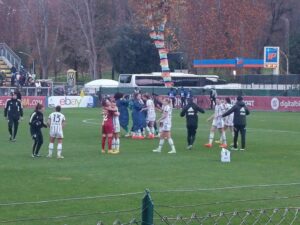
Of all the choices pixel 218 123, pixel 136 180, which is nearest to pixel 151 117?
pixel 218 123

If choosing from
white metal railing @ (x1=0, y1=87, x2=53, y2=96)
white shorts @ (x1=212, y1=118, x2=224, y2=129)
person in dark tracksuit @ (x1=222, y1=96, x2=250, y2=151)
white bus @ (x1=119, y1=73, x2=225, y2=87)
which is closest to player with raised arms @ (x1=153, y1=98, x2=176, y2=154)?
person in dark tracksuit @ (x1=222, y1=96, x2=250, y2=151)

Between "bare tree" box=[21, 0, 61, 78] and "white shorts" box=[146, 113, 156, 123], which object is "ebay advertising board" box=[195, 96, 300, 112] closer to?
"white shorts" box=[146, 113, 156, 123]

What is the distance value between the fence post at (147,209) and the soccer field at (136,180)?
162 cm

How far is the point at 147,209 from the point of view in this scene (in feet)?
24.7

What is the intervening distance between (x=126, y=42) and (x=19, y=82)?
20.2 meters

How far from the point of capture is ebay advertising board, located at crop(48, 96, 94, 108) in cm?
5969

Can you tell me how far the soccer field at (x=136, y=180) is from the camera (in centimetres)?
1376

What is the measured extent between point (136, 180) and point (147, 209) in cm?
1107

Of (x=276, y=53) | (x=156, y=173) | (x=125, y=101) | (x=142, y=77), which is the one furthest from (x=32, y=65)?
(x=156, y=173)

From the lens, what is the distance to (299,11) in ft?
294

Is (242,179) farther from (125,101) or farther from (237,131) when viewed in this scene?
(125,101)

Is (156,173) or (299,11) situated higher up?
(299,11)

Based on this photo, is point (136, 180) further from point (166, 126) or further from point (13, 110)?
point (13, 110)

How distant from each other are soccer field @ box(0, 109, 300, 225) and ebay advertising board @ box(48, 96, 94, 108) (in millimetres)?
27232
